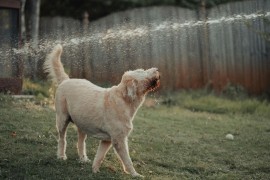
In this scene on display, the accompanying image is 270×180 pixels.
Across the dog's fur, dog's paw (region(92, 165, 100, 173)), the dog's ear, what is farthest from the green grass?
the dog's ear

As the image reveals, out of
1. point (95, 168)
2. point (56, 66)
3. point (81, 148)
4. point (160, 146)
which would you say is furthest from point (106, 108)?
point (160, 146)

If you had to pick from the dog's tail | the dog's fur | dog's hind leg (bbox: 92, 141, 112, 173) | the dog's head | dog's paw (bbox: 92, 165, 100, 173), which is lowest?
dog's paw (bbox: 92, 165, 100, 173)

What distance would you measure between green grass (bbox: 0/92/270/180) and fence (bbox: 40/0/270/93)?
204 centimetres

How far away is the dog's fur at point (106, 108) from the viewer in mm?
6227

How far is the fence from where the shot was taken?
13.2 m

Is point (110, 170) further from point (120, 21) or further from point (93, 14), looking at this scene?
point (93, 14)

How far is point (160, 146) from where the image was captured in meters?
8.05

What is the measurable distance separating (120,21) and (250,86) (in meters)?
3.57

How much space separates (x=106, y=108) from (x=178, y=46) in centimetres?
736

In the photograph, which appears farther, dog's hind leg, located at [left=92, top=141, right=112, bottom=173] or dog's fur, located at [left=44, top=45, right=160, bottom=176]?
dog's hind leg, located at [left=92, top=141, right=112, bottom=173]

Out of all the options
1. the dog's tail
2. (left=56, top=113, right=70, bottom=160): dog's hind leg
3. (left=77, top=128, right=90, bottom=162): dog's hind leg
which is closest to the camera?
(left=56, top=113, right=70, bottom=160): dog's hind leg

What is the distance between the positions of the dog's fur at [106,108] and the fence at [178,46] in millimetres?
6264

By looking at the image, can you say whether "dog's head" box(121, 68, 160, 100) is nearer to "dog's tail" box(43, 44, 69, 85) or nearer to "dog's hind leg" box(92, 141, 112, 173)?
"dog's hind leg" box(92, 141, 112, 173)

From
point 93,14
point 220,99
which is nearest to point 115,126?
point 220,99
